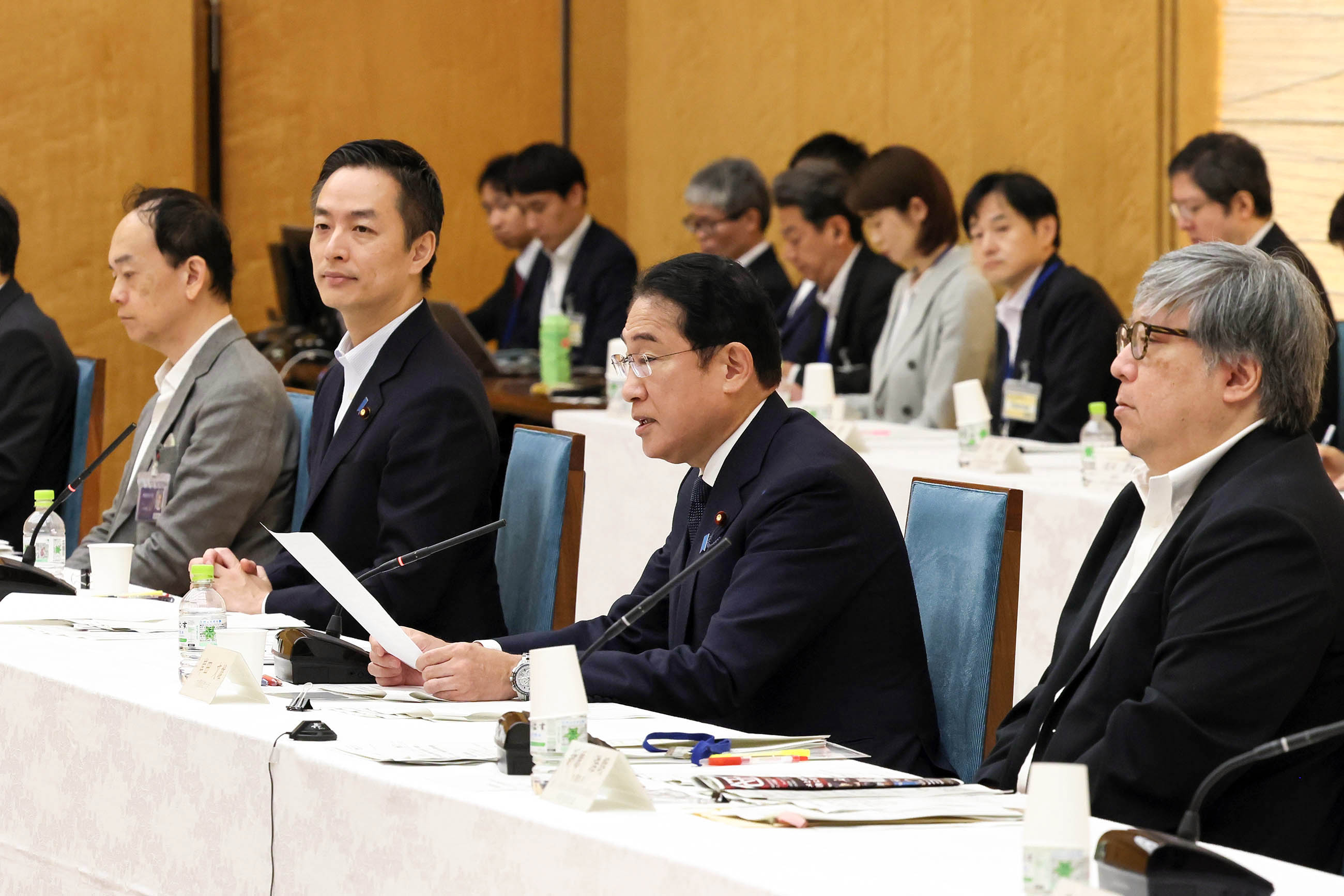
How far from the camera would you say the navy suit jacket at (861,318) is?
5.54 metres

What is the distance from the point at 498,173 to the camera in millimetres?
7156

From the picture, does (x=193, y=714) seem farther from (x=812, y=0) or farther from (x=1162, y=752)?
(x=812, y=0)

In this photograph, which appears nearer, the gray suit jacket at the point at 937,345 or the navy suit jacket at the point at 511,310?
the gray suit jacket at the point at 937,345

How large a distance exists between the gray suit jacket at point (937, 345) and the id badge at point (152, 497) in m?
2.41

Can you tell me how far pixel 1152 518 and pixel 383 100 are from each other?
616cm

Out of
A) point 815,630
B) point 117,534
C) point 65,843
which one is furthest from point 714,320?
point 117,534

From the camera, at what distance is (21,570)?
2854 millimetres

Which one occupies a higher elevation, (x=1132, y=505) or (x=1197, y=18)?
(x=1197, y=18)

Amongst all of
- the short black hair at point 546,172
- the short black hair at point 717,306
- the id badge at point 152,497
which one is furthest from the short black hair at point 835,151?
the short black hair at point 717,306

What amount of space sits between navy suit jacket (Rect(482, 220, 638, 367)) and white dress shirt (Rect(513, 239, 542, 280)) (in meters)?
0.38

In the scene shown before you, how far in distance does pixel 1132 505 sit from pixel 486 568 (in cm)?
117

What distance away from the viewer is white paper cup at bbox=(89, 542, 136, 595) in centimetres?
286

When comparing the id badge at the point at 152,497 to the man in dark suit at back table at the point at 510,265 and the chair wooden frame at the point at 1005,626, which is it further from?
the man in dark suit at back table at the point at 510,265

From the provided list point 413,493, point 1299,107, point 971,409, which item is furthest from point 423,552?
point 1299,107
